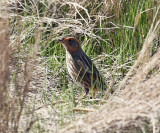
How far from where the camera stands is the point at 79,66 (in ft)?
16.4

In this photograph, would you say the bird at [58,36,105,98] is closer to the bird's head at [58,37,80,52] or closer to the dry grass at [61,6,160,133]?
the bird's head at [58,37,80,52]

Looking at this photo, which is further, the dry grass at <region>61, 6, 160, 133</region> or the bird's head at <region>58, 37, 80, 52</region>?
the bird's head at <region>58, 37, 80, 52</region>

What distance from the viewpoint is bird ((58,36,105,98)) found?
4898 mm

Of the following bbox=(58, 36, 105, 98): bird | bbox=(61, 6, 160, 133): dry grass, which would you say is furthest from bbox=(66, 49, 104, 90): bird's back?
bbox=(61, 6, 160, 133): dry grass

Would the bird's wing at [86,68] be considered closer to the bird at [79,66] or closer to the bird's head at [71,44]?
the bird at [79,66]

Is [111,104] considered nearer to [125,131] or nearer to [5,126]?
[125,131]

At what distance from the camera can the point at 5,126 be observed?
9.87ft

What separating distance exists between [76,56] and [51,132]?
1.76 metres

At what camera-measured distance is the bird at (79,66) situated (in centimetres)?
490

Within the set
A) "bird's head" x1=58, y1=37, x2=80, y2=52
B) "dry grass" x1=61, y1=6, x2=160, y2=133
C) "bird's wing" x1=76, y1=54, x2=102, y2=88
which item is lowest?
"dry grass" x1=61, y1=6, x2=160, y2=133

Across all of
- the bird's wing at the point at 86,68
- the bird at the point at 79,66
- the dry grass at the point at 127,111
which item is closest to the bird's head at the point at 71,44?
the bird at the point at 79,66

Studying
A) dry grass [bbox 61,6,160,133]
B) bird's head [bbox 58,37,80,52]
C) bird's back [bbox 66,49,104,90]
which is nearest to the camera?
dry grass [bbox 61,6,160,133]

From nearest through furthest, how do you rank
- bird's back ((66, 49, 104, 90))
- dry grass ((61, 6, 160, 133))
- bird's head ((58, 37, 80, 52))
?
dry grass ((61, 6, 160, 133)) < bird's back ((66, 49, 104, 90)) < bird's head ((58, 37, 80, 52))

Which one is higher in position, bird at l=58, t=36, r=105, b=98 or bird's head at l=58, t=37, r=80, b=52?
bird's head at l=58, t=37, r=80, b=52
